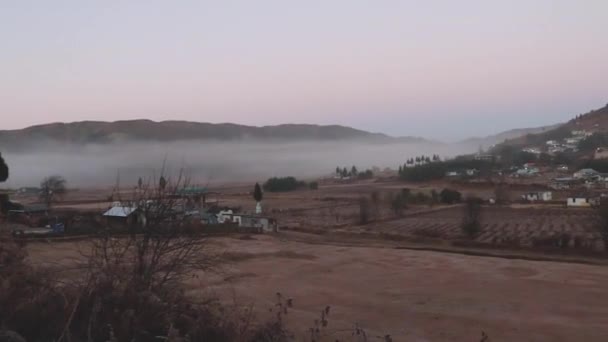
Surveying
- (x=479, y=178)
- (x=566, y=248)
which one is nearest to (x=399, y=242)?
(x=566, y=248)

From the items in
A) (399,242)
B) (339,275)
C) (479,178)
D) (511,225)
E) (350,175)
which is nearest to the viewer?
(339,275)

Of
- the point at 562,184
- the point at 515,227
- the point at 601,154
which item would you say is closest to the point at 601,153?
the point at 601,154

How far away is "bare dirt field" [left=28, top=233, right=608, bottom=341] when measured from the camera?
1166 centimetres

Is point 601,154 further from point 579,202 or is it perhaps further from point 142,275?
point 142,275

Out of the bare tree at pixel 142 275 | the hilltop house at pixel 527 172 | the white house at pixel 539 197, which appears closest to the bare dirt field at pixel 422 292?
the bare tree at pixel 142 275

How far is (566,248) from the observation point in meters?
31.9

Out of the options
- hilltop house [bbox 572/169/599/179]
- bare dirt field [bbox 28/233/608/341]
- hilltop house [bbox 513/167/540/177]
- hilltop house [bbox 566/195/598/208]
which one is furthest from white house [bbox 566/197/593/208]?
hilltop house [bbox 513/167/540/177]

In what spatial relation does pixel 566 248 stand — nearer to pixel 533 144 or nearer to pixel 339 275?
pixel 339 275

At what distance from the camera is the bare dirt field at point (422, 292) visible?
1166 cm

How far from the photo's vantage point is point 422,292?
659 inches

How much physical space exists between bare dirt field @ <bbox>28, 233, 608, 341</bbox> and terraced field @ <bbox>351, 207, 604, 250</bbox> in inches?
367

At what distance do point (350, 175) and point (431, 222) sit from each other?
359ft

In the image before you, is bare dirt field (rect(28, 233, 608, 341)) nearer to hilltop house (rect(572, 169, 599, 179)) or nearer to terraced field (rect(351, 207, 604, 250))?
terraced field (rect(351, 207, 604, 250))

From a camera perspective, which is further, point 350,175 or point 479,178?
point 350,175
